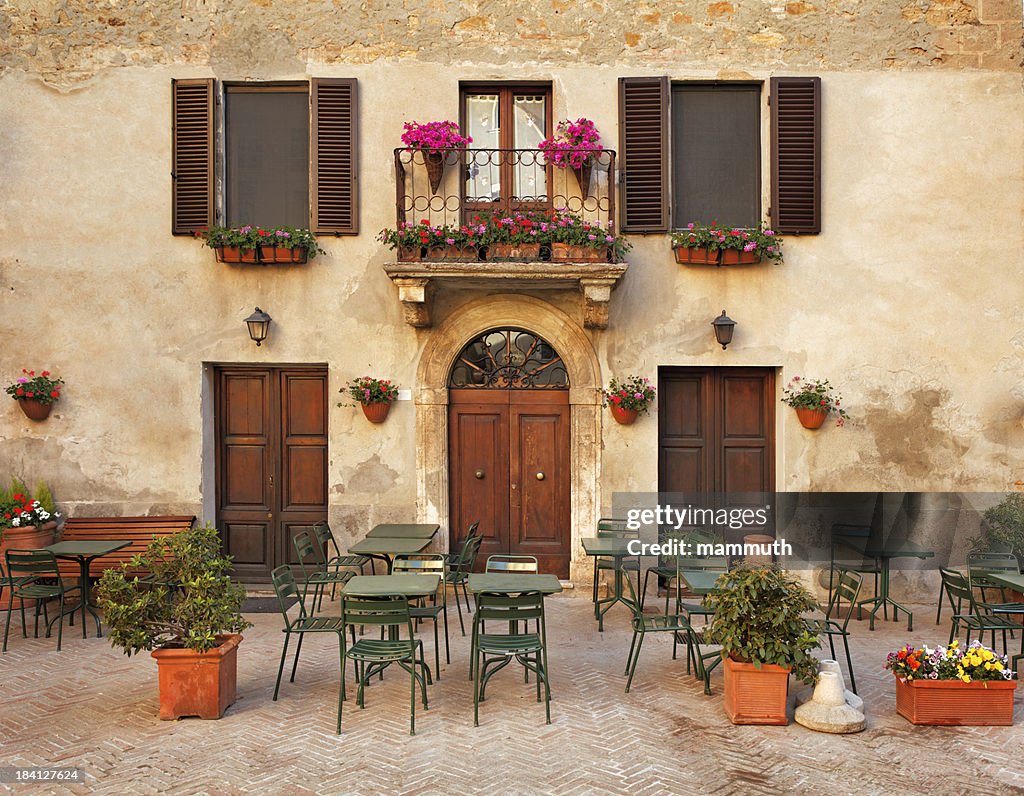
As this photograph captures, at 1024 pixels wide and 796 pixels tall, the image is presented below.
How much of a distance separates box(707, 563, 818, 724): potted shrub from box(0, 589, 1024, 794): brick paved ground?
0.19 metres

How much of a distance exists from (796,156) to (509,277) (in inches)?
145

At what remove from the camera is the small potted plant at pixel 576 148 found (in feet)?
31.3

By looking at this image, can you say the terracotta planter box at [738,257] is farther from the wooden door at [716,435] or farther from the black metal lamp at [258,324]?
the black metal lamp at [258,324]

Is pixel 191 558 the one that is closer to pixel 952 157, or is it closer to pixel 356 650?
pixel 356 650

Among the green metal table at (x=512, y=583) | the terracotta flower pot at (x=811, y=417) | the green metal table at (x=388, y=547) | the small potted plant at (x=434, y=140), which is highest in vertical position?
the small potted plant at (x=434, y=140)

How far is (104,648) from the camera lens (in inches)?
316

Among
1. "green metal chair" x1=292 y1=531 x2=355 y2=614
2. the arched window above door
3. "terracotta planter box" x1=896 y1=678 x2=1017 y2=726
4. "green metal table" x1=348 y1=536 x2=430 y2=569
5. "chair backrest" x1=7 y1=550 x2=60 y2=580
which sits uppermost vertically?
the arched window above door

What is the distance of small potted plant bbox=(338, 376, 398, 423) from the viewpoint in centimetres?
970

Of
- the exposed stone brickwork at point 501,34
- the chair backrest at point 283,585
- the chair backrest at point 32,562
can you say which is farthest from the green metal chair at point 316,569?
the exposed stone brickwork at point 501,34

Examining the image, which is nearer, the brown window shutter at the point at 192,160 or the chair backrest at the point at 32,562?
the chair backrest at the point at 32,562

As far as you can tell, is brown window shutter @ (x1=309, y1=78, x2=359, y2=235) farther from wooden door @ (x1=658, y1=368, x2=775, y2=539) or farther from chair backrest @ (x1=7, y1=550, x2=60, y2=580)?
chair backrest @ (x1=7, y1=550, x2=60, y2=580)

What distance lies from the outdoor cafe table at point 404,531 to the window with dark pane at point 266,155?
370cm

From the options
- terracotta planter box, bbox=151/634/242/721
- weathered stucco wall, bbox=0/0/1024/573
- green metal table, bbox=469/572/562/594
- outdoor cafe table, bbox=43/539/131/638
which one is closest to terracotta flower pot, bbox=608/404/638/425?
weathered stucco wall, bbox=0/0/1024/573

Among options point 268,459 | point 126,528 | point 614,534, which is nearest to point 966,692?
point 614,534
